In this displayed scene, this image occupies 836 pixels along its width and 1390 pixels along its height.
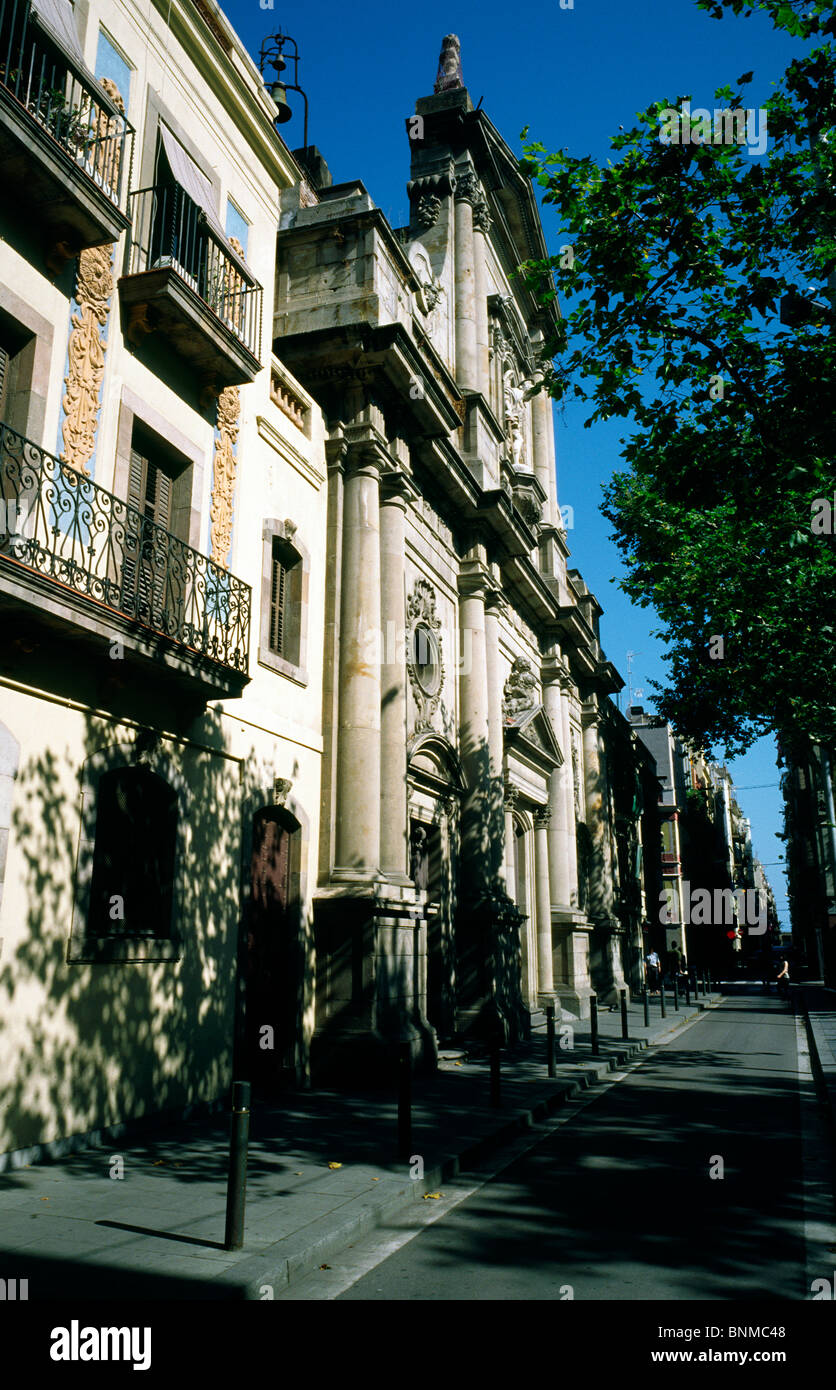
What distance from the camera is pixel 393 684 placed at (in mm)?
14969

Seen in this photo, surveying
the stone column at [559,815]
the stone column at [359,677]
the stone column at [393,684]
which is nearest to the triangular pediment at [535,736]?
the stone column at [559,815]

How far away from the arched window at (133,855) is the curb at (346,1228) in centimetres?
359

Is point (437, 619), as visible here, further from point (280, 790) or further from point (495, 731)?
point (280, 790)

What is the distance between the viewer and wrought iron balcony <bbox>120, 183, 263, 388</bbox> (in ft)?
32.6

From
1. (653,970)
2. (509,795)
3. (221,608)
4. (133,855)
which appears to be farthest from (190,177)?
(653,970)

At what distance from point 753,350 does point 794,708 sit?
1269 cm

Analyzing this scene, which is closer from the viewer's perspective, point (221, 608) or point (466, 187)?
point (221, 608)

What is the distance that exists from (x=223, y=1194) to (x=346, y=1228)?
1203 millimetres

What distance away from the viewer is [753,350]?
10484 millimetres

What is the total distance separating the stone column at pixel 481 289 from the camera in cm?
2200

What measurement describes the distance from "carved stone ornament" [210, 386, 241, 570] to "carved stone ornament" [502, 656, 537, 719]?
11.5m

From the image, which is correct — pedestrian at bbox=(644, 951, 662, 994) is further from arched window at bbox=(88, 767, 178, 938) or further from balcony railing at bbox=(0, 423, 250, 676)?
balcony railing at bbox=(0, 423, 250, 676)

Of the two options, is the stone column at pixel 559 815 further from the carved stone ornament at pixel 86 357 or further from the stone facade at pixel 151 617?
the carved stone ornament at pixel 86 357
